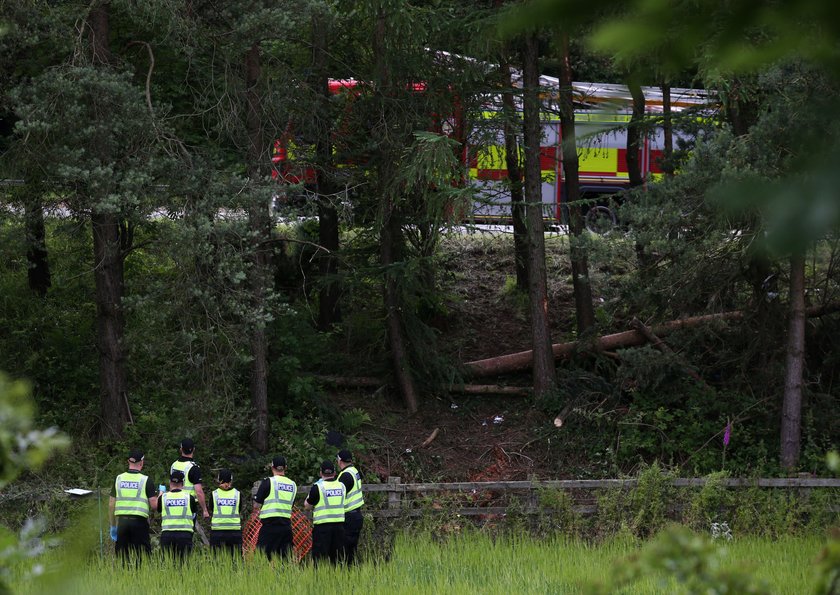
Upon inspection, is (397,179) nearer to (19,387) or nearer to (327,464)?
(327,464)

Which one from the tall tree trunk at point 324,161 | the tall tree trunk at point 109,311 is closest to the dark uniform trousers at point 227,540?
the tall tree trunk at point 109,311

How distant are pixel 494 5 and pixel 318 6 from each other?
155 inches

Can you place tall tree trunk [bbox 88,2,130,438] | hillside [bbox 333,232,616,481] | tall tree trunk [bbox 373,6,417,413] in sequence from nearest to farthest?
1. tall tree trunk [bbox 88,2,130,438]
2. tall tree trunk [bbox 373,6,417,413]
3. hillside [bbox 333,232,616,481]

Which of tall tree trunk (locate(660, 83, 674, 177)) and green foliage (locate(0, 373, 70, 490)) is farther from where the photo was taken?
tall tree trunk (locate(660, 83, 674, 177))

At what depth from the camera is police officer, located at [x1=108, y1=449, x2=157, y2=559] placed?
11094 mm

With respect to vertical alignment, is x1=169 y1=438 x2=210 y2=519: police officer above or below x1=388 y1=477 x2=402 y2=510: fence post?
above

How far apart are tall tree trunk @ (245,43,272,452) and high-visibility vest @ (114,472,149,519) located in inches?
Answer: 111

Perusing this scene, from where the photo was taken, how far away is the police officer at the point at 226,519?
11.3 meters

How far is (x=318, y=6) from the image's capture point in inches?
512

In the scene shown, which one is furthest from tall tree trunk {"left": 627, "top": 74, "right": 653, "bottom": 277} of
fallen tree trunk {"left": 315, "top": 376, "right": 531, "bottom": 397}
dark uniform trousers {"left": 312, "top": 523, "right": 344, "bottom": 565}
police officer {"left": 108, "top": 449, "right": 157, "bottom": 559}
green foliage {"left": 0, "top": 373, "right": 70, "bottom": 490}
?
green foliage {"left": 0, "top": 373, "right": 70, "bottom": 490}

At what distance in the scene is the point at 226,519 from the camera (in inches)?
449

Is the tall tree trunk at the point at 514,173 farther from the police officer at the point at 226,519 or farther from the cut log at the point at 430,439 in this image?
the police officer at the point at 226,519

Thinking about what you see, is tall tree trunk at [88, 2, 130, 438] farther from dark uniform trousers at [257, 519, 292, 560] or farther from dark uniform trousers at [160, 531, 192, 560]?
dark uniform trousers at [257, 519, 292, 560]

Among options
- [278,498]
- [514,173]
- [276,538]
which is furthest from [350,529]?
[514,173]
